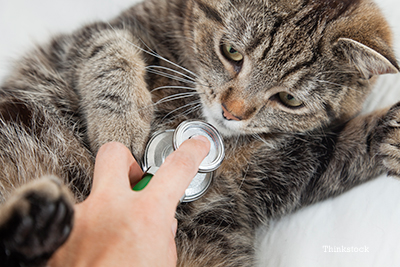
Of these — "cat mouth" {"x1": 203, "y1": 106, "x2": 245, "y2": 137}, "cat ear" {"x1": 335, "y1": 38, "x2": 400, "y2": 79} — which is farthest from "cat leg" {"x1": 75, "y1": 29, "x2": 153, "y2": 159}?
"cat ear" {"x1": 335, "y1": 38, "x2": 400, "y2": 79}

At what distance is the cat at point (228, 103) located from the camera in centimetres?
95

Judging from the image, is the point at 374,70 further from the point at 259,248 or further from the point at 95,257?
the point at 95,257

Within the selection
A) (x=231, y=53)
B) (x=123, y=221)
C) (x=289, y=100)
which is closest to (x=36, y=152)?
(x=123, y=221)

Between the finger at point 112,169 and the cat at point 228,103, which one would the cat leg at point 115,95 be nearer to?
the cat at point 228,103

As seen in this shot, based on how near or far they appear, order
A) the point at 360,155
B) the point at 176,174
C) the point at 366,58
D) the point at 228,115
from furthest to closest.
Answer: the point at 360,155
the point at 228,115
the point at 366,58
the point at 176,174

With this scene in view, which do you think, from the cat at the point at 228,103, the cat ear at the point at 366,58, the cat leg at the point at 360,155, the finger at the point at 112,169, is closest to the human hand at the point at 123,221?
the finger at the point at 112,169

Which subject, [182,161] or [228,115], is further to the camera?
[228,115]

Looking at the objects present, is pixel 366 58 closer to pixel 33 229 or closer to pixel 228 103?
pixel 228 103

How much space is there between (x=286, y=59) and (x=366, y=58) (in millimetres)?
244

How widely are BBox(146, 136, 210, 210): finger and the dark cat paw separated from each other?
183mm

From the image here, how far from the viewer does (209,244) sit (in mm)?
1152

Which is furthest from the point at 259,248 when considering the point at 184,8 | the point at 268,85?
the point at 184,8

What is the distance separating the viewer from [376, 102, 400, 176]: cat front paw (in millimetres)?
1065

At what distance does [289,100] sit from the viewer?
3.39ft
